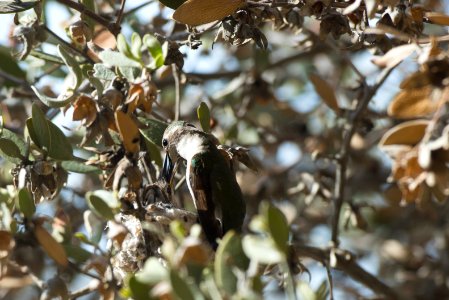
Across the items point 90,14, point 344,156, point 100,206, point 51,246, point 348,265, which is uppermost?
point 90,14

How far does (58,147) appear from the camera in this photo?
1.85 meters

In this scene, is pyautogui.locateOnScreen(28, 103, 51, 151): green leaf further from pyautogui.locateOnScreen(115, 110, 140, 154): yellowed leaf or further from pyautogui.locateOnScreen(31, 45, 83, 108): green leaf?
pyautogui.locateOnScreen(115, 110, 140, 154): yellowed leaf

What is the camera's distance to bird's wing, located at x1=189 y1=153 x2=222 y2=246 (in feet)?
5.82

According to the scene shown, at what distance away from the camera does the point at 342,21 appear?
1824 millimetres

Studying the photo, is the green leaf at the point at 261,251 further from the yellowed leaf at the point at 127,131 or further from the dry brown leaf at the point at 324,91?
the dry brown leaf at the point at 324,91

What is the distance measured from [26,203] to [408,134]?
0.82 meters

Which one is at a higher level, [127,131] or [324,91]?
[127,131]

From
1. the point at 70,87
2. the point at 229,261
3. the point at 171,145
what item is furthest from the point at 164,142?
the point at 229,261

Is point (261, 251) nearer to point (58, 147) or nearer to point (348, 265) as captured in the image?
point (58, 147)

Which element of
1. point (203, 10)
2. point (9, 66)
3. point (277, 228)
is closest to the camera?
point (277, 228)

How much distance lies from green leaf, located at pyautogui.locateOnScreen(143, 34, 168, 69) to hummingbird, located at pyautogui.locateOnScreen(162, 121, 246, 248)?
0.22 m

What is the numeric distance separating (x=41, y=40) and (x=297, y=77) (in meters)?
2.13

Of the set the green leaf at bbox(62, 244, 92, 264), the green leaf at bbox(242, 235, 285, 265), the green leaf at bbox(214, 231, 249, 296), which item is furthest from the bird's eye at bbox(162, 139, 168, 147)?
the green leaf at bbox(242, 235, 285, 265)

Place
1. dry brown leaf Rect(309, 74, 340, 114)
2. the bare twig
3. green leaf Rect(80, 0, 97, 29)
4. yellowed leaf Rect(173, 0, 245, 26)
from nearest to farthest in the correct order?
1. yellowed leaf Rect(173, 0, 245, 26)
2. green leaf Rect(80, 0, 97, 29)
3. the bare twig
4. dry brown leaf Rect(309, 74, 340, 114)
